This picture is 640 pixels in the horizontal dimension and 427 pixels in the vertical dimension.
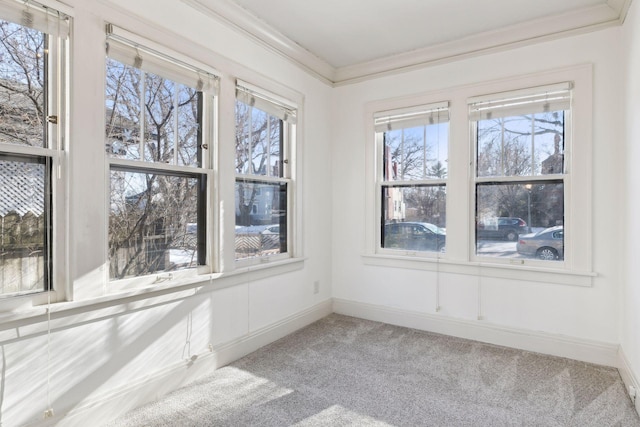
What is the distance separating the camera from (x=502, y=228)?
3.35 metres

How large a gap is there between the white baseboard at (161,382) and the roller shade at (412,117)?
88.2 inches

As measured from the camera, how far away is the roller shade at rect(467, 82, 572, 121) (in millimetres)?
3045

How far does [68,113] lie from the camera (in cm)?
195

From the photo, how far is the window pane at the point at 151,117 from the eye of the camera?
2.20 m

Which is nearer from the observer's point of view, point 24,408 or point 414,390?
point 24,408

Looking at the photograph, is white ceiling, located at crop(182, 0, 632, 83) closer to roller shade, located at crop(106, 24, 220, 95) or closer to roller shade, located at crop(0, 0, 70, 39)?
roller shade, located at crop(106, 24, 220, 95)

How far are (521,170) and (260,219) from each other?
2.37 m

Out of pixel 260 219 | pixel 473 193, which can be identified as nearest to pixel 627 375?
pixel 473 193

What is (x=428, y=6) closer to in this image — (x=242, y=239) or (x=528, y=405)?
(x=242, y=239)

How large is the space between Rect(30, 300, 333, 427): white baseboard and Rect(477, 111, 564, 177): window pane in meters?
2.44

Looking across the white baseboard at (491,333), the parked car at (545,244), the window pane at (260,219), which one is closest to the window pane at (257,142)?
the window pane at (260,219)

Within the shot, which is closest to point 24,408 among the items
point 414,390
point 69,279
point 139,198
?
point 69,279

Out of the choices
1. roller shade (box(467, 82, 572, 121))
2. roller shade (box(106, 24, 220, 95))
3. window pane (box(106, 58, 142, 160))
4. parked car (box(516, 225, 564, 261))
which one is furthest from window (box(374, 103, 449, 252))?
window pane (box(106, 58, 142, 160))

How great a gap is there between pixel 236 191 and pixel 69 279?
1339 millimetres
